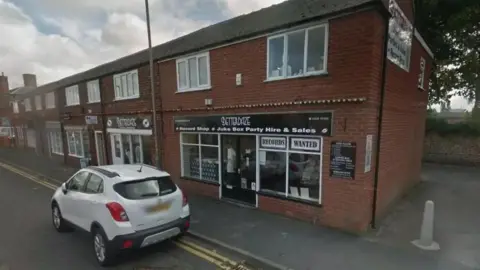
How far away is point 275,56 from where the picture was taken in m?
7.07

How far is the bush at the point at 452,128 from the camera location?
15.8m

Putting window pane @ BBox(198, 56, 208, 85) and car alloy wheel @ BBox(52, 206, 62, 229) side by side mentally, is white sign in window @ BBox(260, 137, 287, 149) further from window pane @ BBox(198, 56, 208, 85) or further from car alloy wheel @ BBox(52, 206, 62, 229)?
car alloy wheel @ BBox(52, 206, 62, 229)

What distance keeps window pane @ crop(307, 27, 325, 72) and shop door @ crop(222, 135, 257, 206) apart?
8.45 ft

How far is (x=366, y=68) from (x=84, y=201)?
6389mm

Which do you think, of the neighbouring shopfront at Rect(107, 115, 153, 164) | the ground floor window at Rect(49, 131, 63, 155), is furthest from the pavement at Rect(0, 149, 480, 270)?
the ground floor window at Rect(49, 131, 63, 155)

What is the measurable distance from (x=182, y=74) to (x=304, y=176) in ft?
18.2

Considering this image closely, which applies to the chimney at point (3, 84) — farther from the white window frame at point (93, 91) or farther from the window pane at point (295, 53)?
the window pane at point (295, 53)

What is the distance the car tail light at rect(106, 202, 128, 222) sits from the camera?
474cm

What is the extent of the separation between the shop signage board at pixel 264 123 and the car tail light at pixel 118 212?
3943 millimetres

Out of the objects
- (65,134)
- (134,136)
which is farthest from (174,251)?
(65,134)

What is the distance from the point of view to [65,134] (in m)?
18.0

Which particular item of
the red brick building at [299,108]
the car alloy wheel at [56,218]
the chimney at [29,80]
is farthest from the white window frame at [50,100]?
the chimney at [29,80]

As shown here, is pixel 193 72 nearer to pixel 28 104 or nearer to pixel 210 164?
pixel 210 164

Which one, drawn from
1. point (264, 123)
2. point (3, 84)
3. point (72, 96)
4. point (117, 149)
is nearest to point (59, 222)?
point (264, 123)
